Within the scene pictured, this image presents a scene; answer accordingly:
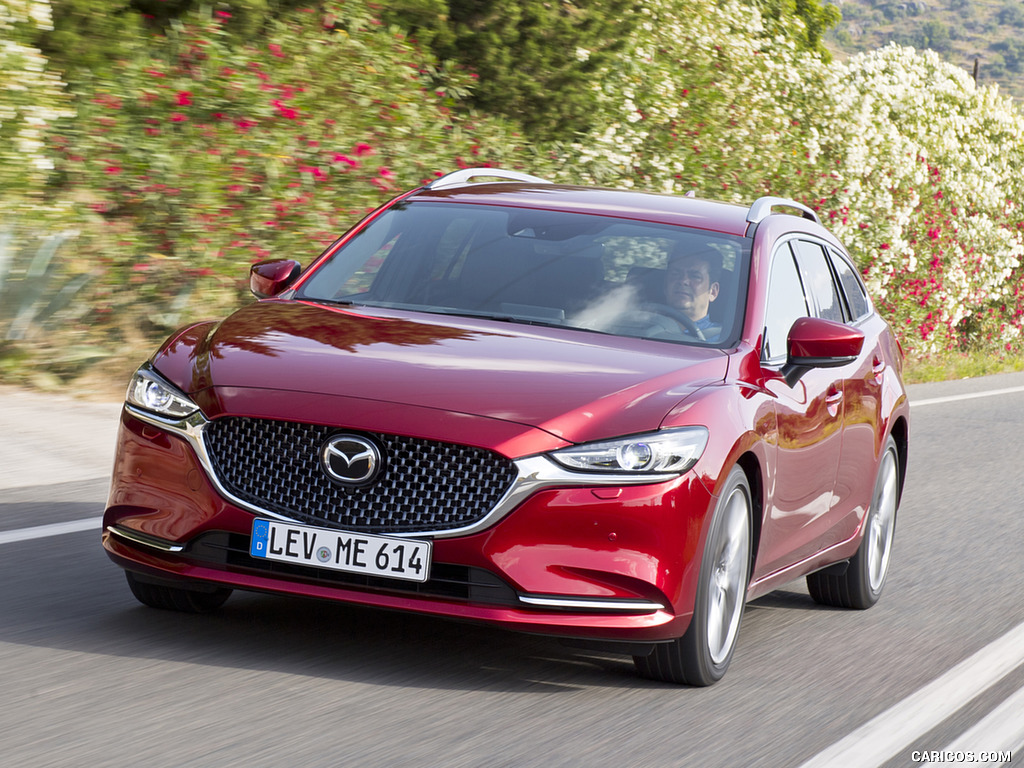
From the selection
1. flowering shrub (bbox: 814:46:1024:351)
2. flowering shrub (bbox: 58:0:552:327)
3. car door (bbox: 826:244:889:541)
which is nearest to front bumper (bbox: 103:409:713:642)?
car door (bbox: 826:244:889:541)

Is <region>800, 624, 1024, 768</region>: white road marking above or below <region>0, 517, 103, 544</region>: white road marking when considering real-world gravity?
above

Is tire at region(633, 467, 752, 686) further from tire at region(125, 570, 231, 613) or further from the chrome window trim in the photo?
tire at region(125, 570, 231, 613)

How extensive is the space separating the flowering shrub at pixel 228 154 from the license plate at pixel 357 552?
7077 mm

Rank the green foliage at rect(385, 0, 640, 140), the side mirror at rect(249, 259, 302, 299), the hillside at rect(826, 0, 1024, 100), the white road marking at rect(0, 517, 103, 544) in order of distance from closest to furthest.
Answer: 1. the side mirror at rect(249, 259, 302, 299)
2. the white road marking at rect(0, 517, 103, 544)
3. the green foliage at rect(385, 0, 640, 140)
4. the hillside at rect(826, 0, 1024, 100)

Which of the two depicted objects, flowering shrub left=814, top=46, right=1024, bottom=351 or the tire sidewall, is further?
flowering shrub left=814, top=46, right=1024, bottom=351

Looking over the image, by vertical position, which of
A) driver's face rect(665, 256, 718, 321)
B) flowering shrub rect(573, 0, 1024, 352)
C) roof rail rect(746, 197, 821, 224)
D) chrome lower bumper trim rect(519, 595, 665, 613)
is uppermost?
roof rail rect(746, 197, 821, 224)

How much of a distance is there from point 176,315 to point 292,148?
6.13ft

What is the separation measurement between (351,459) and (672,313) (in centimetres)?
164

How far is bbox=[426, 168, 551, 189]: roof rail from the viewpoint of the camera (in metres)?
7.06

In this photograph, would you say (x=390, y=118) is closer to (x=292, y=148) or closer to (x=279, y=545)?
(x=292, y=148)

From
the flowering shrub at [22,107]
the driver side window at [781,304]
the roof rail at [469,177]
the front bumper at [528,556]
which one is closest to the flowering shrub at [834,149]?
the flowering shrub at [22,107]

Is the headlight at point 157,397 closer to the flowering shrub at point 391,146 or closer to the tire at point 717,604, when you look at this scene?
the tire at point 717,604

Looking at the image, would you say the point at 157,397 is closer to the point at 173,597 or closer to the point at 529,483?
the point at 173,597

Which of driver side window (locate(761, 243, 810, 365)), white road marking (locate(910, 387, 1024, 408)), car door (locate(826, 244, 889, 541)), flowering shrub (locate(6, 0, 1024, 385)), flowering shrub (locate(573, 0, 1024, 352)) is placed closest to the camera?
driver side window (locate(761, 243, 810, 365))
